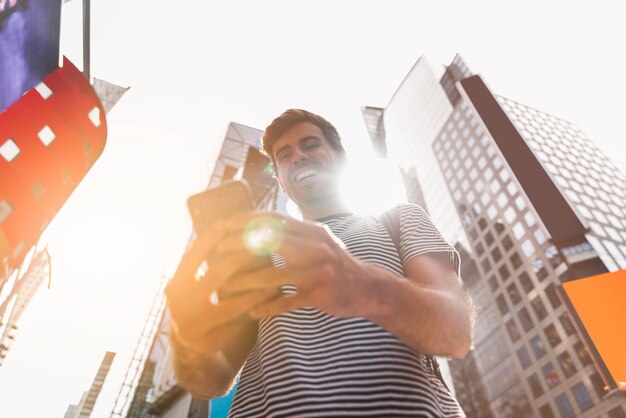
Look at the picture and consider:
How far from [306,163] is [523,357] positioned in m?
59.8

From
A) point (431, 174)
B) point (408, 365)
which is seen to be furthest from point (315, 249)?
point (431, 174)

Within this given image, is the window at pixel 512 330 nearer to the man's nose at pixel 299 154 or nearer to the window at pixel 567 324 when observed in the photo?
the window at pixel 567 324

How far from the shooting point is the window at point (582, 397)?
37.4m

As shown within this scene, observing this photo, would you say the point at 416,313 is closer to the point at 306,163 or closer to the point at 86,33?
the point at 306,163

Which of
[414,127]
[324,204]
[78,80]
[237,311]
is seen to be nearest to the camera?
[237,311]

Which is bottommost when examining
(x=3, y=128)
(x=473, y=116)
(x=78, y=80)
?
(x=473, y=116)

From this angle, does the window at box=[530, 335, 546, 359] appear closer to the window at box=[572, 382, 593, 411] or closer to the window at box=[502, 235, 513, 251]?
the window at box=[572, 382, 593, 411]

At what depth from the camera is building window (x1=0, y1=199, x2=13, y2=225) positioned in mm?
16031

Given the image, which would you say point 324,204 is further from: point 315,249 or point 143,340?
point 143,340

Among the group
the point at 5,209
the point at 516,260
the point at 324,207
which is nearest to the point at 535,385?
the point at 516,260

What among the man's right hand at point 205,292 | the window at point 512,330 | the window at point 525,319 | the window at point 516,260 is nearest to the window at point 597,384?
the window at point 525,319

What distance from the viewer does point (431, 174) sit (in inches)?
3098

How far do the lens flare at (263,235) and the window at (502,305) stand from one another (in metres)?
62.7

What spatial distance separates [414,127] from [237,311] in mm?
91106
